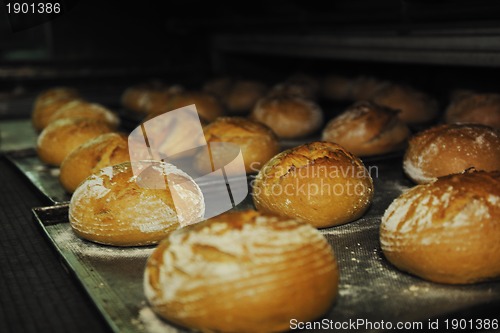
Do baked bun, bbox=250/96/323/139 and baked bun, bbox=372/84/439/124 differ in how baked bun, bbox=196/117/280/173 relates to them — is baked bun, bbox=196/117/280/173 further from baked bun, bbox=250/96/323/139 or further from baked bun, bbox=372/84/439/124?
baked bun, bbox=372/84/439/124

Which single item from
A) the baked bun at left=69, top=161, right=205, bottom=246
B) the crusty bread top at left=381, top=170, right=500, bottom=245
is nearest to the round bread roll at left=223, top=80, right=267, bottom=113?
the baked bun at left=69, top=161, right=205, bottom=246

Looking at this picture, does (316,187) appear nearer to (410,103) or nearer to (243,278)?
(243,278)

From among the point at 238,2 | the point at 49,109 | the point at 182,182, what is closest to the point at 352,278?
the point at 182,182

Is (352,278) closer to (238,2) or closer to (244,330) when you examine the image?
(244,330)

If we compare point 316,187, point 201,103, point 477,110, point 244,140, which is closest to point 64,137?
point 244,140

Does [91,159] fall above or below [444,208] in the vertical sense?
below
